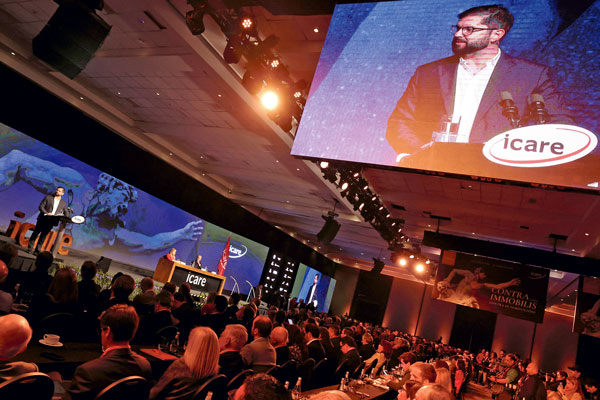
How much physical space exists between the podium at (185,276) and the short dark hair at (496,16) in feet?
33.3

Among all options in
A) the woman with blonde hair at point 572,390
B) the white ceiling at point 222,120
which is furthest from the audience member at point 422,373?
the woman with blonde hair at point 572,390

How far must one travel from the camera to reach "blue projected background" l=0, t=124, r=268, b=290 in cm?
875

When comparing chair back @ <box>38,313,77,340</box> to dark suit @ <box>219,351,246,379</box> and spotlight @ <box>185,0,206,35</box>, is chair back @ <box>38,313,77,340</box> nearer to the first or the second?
dark suit @ <box>219,351,246,379</box>

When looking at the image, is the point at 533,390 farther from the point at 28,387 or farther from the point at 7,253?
the point at 7,253

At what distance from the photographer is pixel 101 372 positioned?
2.22 meters

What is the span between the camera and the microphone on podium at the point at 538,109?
2631mm

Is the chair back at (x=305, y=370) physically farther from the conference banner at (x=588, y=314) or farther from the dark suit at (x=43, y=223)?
the conference banner at (x=588, y=314)

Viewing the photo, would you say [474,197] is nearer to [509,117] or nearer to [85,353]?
[509,117]

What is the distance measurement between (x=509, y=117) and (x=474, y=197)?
226 inches

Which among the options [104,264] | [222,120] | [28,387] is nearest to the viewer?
[28,387]

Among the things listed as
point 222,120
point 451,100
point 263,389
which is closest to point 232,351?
point 263,389

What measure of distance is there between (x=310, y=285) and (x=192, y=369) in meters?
20.6

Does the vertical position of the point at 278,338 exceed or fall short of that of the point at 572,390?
it falls short

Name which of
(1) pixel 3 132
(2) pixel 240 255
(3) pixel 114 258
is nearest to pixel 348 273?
(2) pixel 240 255
